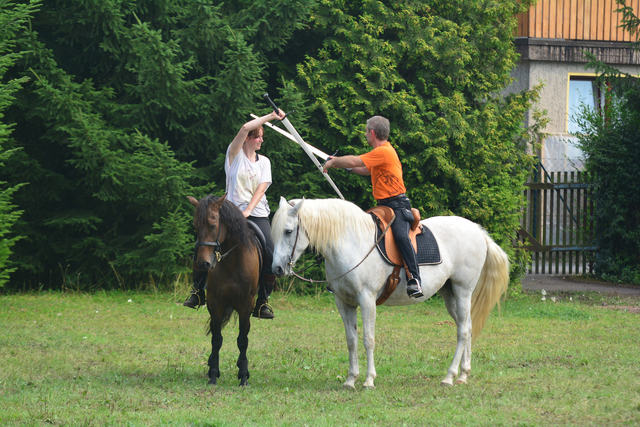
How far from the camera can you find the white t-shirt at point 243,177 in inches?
335

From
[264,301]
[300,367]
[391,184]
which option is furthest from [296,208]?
[300,367]

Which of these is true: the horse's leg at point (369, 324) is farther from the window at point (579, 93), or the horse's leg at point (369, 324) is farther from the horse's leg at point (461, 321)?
the window at point (579, 93)

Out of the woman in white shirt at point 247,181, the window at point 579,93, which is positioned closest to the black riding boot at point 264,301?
the woman in white shirt at point 247,181

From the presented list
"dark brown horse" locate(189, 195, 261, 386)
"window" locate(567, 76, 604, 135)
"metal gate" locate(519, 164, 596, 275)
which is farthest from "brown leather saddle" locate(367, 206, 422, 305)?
"window" locate(567, 76, 604, 135)

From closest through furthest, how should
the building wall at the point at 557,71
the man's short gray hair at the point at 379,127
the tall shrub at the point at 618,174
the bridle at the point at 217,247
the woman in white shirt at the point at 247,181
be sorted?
the bridle at the point at 217,247 < the man's short gray hair at the point at 379,127 < the woman in white shirt at the point at 247,181 < the tall shrub at the point at 618,174 < the building wall at the point at 557,71

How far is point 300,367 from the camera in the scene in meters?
9.26

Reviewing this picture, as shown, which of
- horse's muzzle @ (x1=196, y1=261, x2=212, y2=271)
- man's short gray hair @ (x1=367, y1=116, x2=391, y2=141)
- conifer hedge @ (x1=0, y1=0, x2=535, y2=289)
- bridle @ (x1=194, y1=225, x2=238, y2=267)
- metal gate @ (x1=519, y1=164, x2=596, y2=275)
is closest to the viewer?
horse's muzzle @ (x1=196, y1=261, x2=212, y2=271)

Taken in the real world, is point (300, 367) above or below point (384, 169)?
below

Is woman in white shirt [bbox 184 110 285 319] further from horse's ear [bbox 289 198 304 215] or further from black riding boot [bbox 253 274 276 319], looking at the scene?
horse's ear [bbox 289 198 304 215]

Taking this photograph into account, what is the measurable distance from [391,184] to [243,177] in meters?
1.54

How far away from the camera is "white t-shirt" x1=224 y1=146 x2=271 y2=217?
8500 millimetres

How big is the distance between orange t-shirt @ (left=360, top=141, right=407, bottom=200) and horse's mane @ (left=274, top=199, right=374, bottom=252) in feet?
1.28

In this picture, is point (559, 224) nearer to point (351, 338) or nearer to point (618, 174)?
point (618, 174)

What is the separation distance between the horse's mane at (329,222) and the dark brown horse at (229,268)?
72 cm
